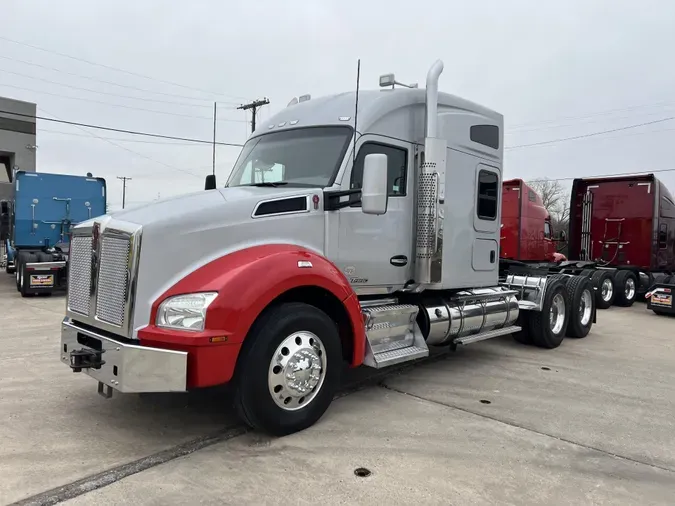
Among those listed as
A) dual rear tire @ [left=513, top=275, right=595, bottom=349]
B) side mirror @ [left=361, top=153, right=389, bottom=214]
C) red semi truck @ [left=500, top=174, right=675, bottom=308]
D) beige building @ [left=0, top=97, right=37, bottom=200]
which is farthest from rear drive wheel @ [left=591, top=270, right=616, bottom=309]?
beige building @ [left=0, top=97, right=37, bottom=200]

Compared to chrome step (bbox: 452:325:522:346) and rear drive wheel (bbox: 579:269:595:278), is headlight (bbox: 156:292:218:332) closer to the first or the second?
chrome step (bbox: 452:325:522:346)

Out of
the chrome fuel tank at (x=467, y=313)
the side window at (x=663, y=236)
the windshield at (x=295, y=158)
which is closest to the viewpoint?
the windshield at (x=295, y=158)

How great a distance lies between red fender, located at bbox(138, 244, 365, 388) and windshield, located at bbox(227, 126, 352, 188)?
101cm

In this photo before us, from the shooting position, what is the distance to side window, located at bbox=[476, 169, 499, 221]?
244 inches

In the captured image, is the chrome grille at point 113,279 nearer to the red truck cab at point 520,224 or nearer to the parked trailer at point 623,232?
the red truck cab at point 520,224

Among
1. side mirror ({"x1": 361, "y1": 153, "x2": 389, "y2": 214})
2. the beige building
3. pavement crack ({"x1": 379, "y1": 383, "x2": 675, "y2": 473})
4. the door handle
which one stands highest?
the beige building

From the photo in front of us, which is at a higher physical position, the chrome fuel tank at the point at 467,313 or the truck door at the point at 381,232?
the truck door at the point at 381,232

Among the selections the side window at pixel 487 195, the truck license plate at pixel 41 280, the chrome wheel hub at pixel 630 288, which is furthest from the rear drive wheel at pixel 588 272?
the truck license plate at pixel 41 280

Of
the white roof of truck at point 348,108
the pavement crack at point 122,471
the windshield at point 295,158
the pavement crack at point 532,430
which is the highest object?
the white roof of truck at point 348,108

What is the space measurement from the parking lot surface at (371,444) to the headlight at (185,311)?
0.93m

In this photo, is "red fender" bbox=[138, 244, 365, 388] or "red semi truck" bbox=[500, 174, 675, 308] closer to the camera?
"red fender" bbox=[138, 244, 365, 388]

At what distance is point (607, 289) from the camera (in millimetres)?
13227

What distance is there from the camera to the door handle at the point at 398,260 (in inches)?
202

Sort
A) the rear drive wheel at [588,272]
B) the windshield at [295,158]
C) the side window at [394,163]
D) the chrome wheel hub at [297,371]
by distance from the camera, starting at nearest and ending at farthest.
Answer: the chrome wheel hub at [297,371] → the windshield at [295,158] → the side window at [394,163] → the rear drive wheel at [588,272]
